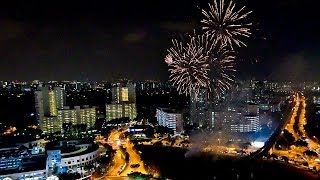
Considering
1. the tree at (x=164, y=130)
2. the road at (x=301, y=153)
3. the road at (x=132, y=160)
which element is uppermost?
the tree at (x=164, y=130)

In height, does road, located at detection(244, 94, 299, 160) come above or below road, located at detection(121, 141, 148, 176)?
above

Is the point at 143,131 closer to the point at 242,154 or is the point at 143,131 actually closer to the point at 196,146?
the point at 196,146

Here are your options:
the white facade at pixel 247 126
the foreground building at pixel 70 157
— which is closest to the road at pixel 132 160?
the foreground building at pixel 70 157

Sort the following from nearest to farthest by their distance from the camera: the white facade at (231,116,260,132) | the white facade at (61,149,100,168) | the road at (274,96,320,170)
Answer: the white facade at (61,149,100,168) → the road at (274,96,320,170) → the white facade at (231,116,260,132)

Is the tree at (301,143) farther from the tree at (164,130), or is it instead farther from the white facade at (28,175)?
the white facade at (28,175)

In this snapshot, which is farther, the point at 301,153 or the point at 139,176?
the point at 301,153

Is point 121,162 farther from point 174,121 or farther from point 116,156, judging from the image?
point 174,121

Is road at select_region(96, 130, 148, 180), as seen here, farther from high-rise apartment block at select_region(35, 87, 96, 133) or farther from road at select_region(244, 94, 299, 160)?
road at select_region(244, 94, 299, 160)

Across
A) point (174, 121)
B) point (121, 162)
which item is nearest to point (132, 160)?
point (121, 162)

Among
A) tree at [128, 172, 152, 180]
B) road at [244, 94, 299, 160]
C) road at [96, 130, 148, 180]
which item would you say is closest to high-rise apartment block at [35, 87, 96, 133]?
road at [96, 130, 148, 180]

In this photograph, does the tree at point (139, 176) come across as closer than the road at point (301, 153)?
Yes

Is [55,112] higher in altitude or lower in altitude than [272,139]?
higher
